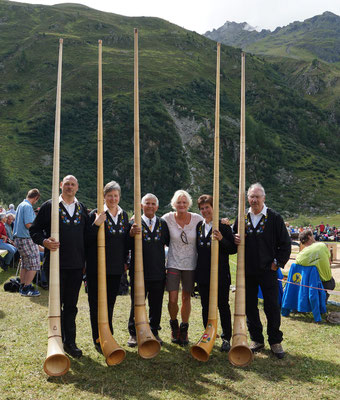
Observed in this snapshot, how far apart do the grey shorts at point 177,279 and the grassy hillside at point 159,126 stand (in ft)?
139

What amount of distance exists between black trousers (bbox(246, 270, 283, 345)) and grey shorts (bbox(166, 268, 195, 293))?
69 centimetres

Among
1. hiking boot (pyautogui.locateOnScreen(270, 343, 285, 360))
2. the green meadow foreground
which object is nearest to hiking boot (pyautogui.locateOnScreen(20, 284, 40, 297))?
the green meadow foreground

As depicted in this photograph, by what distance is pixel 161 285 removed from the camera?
497 cm

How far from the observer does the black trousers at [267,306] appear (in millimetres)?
4863

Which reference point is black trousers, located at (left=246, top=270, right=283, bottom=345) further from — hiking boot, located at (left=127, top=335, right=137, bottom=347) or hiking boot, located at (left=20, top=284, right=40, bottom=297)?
hiking boot, located at (left=20, top=284, right=40, bottom=297)

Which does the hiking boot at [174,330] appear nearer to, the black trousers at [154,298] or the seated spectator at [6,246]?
the black trousers at [154,298]

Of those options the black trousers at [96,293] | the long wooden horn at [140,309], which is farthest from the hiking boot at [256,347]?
the black trousers at [96,293]

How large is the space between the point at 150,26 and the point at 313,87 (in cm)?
5517

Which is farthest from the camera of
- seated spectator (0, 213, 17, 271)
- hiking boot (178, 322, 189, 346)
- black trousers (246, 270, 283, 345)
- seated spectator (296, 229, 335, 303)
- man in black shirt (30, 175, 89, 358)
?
seated spectator (0, 213, 17, 271)

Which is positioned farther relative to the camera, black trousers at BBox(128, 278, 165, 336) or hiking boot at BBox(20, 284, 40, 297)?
hiking boot at BBox(20, 284, 40, 297)

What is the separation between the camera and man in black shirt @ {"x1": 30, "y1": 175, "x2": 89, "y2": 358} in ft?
15.0

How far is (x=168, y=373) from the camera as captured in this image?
14.0 ft

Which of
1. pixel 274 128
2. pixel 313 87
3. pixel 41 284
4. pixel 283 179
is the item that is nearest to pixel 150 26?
pixel 313 87

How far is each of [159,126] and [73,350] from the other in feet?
211
